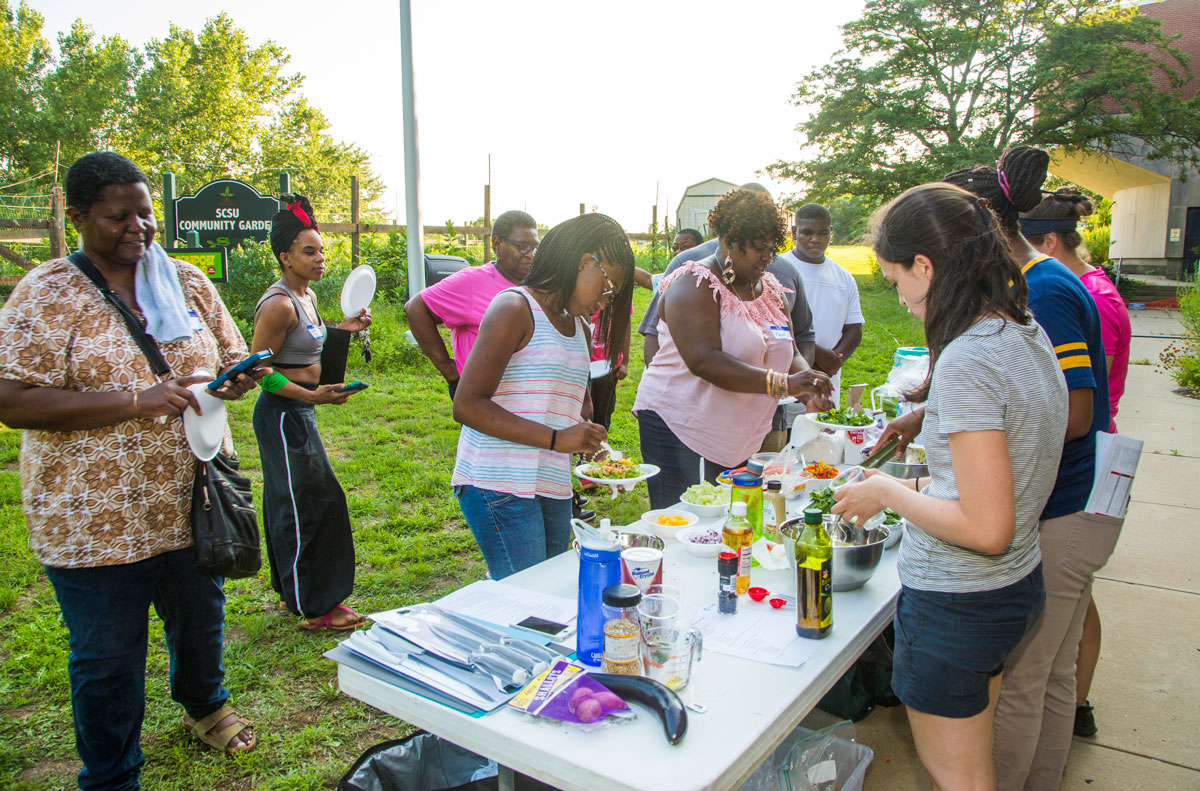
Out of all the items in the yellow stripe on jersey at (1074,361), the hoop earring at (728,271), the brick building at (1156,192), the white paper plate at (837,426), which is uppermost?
the brick building at (1156,192)

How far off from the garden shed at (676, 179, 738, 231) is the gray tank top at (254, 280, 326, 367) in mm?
30160

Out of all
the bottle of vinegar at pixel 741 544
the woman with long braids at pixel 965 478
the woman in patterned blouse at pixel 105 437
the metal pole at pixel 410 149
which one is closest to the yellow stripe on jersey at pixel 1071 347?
the woman with long braids at pixel 965 478

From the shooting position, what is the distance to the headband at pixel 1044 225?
2.57 metres

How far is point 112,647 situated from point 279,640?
146 centimetres

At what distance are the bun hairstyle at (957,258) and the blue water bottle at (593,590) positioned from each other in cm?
82

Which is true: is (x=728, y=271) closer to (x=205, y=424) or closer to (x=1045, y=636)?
(x=1045, y=636)

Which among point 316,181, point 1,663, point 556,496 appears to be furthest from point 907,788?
point 316,181

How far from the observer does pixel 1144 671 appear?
131 inches

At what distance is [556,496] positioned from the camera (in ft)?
8.00

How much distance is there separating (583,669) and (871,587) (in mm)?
1033

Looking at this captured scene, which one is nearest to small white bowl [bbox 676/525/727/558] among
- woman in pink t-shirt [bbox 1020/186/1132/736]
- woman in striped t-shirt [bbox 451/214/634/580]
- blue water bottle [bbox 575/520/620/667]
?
woman in striped t-shirt [bbox 451/214/634/580]

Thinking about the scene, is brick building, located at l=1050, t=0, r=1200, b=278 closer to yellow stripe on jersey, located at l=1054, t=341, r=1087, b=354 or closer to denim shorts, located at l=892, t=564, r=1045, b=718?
yellow stripe on jersey, located at l=1054, t=341, r=1087, b=354

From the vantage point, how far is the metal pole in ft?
24.7

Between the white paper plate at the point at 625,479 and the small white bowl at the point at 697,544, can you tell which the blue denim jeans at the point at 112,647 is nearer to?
the white paper plate at the point at 625,479
